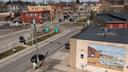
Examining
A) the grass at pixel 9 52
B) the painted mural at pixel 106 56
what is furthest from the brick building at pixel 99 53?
the grass at pixel 9 52

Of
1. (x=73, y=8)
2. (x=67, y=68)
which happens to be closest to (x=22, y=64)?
(x=67, y=68)

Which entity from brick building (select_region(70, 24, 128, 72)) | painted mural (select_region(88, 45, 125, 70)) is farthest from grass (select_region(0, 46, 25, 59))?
painted mural (select_region(88, 45, 125, 70))

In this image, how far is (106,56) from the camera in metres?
32.6

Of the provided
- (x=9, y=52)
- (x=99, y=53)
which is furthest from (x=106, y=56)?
(x=9, y=52)

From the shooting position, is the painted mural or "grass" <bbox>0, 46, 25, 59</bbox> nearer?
the painted mural

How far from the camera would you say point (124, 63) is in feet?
102

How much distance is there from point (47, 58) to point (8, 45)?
13.9m

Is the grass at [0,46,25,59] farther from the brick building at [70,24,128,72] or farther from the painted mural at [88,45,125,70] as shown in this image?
the painted mural at [88,45,125,70]

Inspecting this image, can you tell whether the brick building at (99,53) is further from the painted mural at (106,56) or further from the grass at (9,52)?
the grass at (9,52)

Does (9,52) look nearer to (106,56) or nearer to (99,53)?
(99,53)

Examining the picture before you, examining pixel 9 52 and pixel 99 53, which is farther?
pixel 9 52

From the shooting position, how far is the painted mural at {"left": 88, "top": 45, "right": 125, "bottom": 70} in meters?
31.5

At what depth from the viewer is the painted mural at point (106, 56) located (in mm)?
31469

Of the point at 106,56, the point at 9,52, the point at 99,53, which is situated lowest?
the point at 9,52
